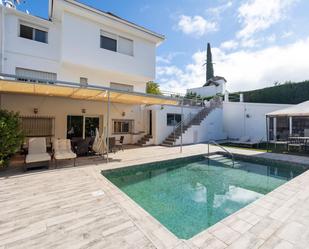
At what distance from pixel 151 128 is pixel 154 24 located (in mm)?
10410

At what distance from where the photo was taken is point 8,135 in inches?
309

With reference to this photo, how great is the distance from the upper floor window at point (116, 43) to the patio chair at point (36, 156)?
922 centimetres

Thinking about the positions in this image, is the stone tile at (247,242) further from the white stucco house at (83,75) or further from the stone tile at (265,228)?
the white stucco house at (83,75)

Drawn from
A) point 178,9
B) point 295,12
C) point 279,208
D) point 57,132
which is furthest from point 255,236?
point 178,9

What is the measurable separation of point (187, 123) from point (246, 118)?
24.2 feet

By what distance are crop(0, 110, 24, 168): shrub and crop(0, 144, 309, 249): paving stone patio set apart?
2159 millimetres

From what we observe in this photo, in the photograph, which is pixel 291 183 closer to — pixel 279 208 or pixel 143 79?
pixel 279 208

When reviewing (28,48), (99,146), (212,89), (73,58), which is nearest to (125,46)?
(73,58)

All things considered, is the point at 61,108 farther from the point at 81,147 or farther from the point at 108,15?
the point at 108,15

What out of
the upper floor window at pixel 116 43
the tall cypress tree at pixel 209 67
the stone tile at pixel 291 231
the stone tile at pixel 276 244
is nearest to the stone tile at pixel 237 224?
the stone tile at pixel 276 244

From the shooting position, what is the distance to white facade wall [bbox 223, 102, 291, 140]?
20250mm

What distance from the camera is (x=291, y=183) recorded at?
698 centimetres

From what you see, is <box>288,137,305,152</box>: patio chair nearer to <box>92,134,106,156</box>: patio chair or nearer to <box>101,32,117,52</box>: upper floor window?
<box>92,134,106,156</box>: patio chair

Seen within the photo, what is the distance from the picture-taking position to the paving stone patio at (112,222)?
339cm
